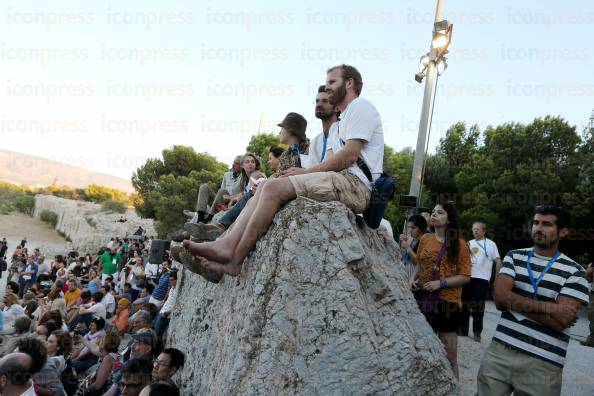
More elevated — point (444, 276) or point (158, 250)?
point (444, 276)

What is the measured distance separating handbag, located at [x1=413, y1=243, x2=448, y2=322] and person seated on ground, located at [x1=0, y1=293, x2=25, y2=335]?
8820mm

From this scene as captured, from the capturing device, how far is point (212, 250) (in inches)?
129

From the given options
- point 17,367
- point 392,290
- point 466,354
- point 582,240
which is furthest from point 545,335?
point 582,240

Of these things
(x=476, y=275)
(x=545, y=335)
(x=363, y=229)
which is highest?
(x=363, y=229)

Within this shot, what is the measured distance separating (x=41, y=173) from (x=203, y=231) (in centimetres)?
16226

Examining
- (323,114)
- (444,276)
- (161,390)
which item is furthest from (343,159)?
(161,390)

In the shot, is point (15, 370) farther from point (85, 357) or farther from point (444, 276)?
point (444, 276)

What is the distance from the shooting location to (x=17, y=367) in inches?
166

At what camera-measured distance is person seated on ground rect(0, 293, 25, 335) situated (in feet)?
30.3

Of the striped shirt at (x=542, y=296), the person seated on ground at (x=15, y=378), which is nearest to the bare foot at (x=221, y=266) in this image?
the striped shirt at (x=542, y=296)

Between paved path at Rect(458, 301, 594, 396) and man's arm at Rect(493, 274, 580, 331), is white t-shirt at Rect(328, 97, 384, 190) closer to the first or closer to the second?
man's arm at Rect(493, 274, 580, 331)

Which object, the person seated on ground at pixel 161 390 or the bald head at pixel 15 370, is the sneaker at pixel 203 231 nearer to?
the person seated on ground at pixel 161 390

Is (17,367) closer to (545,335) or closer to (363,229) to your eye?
(363,229)

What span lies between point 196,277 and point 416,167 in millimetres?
6148
